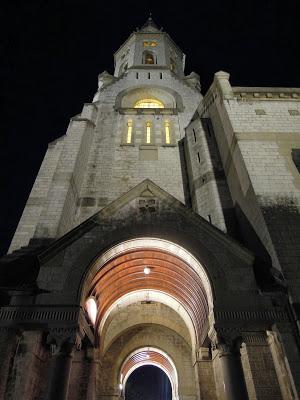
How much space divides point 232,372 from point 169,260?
406cm

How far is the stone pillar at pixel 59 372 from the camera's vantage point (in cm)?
675

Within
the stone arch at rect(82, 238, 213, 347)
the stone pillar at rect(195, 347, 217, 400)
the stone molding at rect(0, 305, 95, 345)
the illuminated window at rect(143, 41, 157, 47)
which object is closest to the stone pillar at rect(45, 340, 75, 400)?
the stone molding at rect(0, 305, 95, 345)

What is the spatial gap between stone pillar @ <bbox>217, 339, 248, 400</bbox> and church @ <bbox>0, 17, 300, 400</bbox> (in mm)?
29

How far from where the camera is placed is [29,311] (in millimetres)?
7711

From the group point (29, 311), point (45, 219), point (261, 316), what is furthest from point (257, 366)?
point (45, 219)

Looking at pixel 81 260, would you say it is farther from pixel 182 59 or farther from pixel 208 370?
pixel 182 59

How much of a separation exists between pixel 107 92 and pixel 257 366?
20.7 meters

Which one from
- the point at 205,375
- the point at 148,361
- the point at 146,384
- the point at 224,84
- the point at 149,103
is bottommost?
the point at 205,375

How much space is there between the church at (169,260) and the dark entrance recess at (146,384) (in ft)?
129

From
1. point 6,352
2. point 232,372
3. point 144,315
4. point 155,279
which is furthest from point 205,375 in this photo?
point 6,352

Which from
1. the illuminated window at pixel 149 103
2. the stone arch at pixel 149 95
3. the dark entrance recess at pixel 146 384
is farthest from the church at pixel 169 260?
the dark entrance recess at pixel 146 384

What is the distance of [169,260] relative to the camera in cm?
1021

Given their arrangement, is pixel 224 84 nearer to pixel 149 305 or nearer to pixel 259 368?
pixel 149 305

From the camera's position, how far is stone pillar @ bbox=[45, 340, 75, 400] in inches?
266
